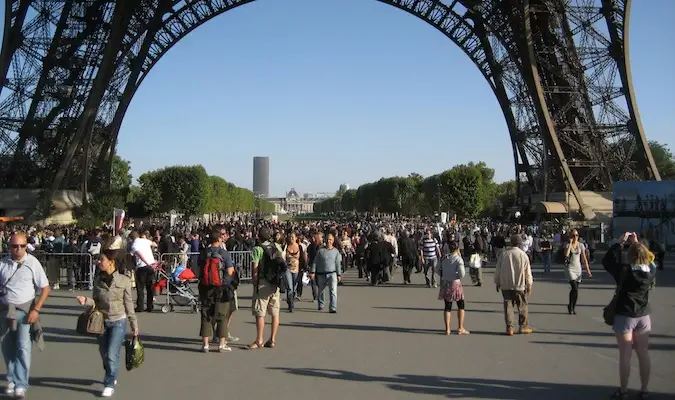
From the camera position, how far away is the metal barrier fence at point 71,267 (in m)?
18.5

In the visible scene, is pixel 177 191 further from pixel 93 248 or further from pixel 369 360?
pixel 369 360

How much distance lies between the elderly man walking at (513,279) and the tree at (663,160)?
2498 inches

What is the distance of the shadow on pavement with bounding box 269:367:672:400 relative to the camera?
7277mm

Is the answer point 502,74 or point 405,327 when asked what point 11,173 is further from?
point 405,327

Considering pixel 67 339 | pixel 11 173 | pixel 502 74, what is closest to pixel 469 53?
pixel 502 74

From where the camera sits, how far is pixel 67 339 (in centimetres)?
1077

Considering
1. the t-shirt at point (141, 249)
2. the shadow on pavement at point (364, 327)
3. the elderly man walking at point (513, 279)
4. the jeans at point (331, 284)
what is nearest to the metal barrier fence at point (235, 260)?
the t-shirt at point (141, 249)

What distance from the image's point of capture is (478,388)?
7.56 metres

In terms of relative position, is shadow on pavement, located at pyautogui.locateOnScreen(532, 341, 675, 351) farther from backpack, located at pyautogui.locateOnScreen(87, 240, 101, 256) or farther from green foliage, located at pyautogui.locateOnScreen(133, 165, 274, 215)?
green foliage, located at pyautogui.locateOnScreen(133, 165, 274, 215)

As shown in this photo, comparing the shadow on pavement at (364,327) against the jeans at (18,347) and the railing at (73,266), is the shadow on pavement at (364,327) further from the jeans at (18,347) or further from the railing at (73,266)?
the railing at (73,266)

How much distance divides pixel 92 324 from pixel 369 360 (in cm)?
356

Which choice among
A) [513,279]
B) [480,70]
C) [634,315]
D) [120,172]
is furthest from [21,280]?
[120,172]

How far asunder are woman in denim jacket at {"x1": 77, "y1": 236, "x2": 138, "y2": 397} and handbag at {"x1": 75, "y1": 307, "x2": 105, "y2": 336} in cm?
8

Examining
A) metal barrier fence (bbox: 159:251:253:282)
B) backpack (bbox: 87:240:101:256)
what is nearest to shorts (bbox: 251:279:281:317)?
metal barrier fence (bbox: 159:251:253:282)
